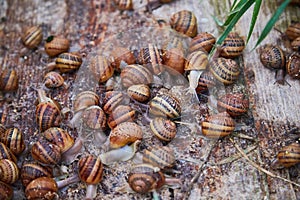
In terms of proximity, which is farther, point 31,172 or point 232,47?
point 232,47

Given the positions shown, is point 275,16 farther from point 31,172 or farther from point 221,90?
point 31,172

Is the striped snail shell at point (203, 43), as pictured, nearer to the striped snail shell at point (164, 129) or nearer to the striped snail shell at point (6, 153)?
the striped snail shell at point (164, 129)

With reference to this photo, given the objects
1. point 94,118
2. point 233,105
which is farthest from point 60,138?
point 233,105

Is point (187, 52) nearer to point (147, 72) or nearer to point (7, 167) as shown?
point (147, 72)

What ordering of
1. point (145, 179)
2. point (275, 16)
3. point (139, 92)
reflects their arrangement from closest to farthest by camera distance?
1. point (275, 16)
2. point (145, 179)
3. point (139, 92)

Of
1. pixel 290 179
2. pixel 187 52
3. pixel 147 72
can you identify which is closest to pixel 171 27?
pixel 187 52

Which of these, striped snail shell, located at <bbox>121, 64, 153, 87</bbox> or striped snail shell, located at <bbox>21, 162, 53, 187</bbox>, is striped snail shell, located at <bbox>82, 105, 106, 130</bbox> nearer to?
striped snail shell, located at <bbox>121, 64, 153, 87</bbox>
